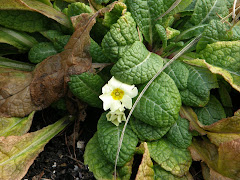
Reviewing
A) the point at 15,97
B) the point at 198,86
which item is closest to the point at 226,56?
the point at 198,86

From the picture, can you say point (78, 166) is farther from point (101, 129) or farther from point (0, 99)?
point (0, 99)

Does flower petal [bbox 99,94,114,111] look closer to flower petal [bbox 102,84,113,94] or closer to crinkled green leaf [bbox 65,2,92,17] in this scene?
A: flower petal [bbox 102,84,113,94]

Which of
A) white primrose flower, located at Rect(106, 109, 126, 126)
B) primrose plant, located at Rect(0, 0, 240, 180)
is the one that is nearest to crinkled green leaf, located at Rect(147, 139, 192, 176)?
primrose plant, located at Rect(0, 0, 240, 180)

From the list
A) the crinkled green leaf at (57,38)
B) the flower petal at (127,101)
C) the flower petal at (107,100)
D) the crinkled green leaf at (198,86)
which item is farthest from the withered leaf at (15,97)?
the crinkled green leaf at (198,86)

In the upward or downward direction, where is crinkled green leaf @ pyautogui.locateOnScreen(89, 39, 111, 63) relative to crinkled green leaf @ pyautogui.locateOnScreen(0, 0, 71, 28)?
downward

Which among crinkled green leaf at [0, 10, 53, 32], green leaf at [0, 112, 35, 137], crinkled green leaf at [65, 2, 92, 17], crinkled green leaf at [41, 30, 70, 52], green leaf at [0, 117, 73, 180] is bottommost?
green leaf at [0, 117, 73, 180]

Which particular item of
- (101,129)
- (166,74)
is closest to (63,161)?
(101,129)

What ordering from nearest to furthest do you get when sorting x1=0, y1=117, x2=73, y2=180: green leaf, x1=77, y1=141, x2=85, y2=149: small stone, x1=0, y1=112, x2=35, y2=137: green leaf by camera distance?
x1=0, y1=117, x2=73, y2=180: green leaf < x1=0, y1=112, x2=35, y2=137: green leaf < x1=77, y1=141, x2=85, y2=149: small stone
